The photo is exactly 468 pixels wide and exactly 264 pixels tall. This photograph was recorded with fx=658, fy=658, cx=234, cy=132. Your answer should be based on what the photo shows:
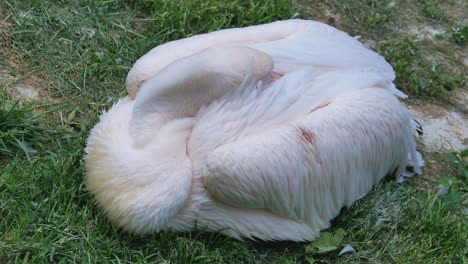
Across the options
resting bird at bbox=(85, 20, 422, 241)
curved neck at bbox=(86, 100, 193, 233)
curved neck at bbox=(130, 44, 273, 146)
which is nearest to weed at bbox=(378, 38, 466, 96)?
resting bird at bbox=(85, 20, 422, 241)

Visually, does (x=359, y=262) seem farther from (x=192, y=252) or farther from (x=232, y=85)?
(x=232, y=85)

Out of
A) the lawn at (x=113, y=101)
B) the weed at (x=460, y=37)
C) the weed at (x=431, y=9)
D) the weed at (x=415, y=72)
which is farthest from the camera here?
the weed at (x=431, y=9)

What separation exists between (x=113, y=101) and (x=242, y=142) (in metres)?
1.17

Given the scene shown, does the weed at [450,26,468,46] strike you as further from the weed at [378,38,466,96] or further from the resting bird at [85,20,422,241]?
the resting bird at [85,20,422,241]

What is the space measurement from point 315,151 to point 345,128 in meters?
0.19

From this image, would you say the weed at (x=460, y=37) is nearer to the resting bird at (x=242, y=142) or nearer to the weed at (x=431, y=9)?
the weed at (x=431, y=9)

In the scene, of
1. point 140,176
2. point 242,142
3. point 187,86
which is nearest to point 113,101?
point 187,86

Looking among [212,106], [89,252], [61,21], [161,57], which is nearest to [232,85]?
[212,106]

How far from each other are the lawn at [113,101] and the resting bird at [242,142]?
0.13m

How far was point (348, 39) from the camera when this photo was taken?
12.2 ft

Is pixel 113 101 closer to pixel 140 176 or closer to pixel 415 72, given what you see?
pixel 140 176

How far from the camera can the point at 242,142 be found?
2857mm

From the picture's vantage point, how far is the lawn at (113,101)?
290cm

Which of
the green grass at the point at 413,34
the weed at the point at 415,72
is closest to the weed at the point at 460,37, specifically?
the green grass at the point at 413,34
